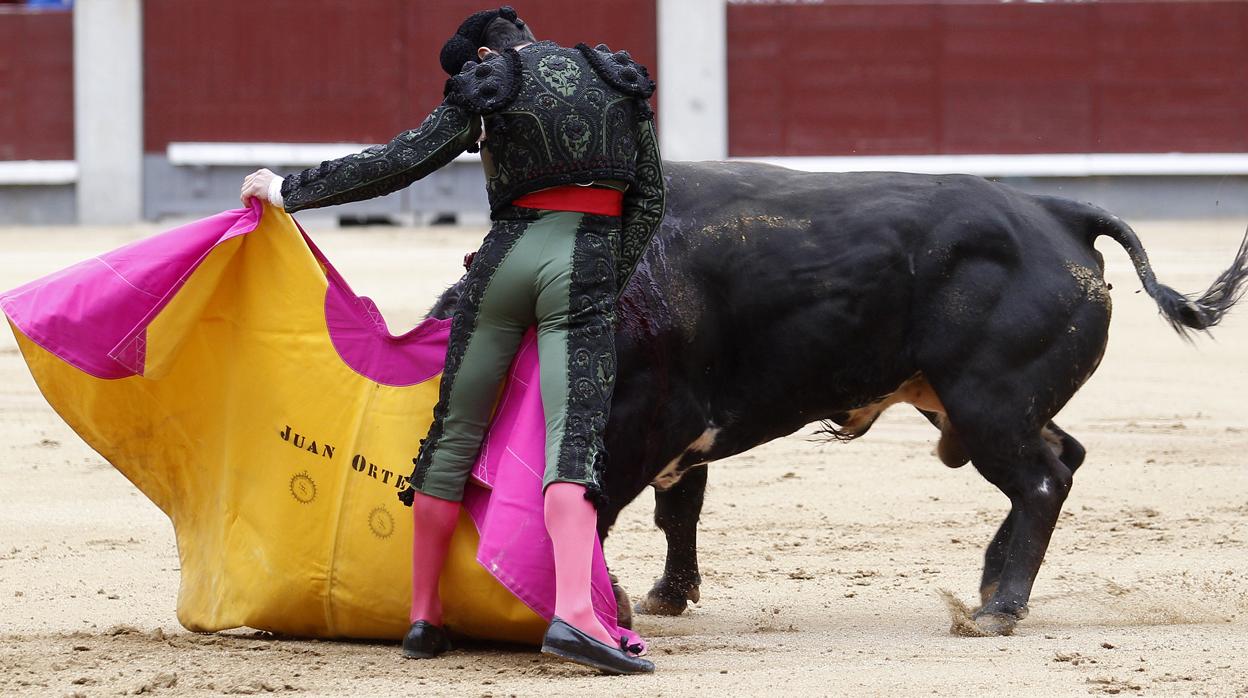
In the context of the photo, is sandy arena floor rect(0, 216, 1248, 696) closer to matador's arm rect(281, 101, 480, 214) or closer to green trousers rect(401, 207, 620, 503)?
green trousers rect(401, 207, 620, 503)

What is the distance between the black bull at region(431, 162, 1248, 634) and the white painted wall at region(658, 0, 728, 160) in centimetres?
974

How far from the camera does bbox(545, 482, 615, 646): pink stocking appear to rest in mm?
3191

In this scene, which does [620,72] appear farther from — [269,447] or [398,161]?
[269,447]

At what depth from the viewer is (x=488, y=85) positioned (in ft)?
10.4

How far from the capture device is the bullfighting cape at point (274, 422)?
343 centimetres

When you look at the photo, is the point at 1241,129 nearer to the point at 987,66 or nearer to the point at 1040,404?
the point at 987,66

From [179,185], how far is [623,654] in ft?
35.9

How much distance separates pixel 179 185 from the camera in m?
13.4

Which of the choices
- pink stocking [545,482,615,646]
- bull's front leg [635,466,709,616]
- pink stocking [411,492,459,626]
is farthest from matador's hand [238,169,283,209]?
bull's front leg [635,466,709,616]

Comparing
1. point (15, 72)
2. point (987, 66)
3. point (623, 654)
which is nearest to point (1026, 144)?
point (987, 66)

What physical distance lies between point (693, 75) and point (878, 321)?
9951 mm

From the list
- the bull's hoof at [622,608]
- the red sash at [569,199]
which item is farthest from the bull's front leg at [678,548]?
the red sash at [569,199]

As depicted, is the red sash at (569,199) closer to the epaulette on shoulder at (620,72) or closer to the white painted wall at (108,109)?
the epaulette on shoulder at (620,72)

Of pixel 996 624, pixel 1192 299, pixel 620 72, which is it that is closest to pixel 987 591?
pixel 996 624
